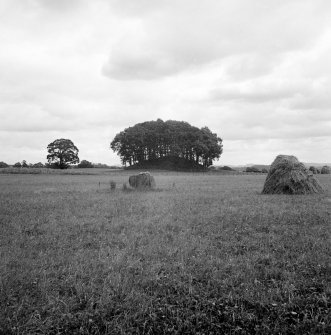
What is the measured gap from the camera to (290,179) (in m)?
21.6

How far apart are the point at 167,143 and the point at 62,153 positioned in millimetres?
37355

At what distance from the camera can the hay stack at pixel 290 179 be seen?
21.3m

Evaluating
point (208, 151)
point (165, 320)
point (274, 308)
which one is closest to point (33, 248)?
point (165, 320)

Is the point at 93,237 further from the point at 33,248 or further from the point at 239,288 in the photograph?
the point at 239,288

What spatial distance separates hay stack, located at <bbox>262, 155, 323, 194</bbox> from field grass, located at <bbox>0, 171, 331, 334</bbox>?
32.7 ft

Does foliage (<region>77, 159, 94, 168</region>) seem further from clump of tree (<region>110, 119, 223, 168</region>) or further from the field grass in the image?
the field grass

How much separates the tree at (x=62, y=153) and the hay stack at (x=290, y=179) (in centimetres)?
8645

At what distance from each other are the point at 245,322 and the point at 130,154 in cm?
9323

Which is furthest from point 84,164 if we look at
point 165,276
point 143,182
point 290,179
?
point 165,276

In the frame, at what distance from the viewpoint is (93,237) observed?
9.45m

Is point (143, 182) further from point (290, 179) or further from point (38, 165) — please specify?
point (38, 165)

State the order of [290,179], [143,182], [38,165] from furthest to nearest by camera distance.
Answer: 1. [38,165]
2. [143,182]
3. [290,179]

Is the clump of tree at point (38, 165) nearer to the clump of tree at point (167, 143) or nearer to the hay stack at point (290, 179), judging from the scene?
the clump of tree at point (167, 143)

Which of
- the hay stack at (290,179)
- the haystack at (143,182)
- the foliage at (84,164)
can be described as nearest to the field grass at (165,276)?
the hay stack at (290,179)
